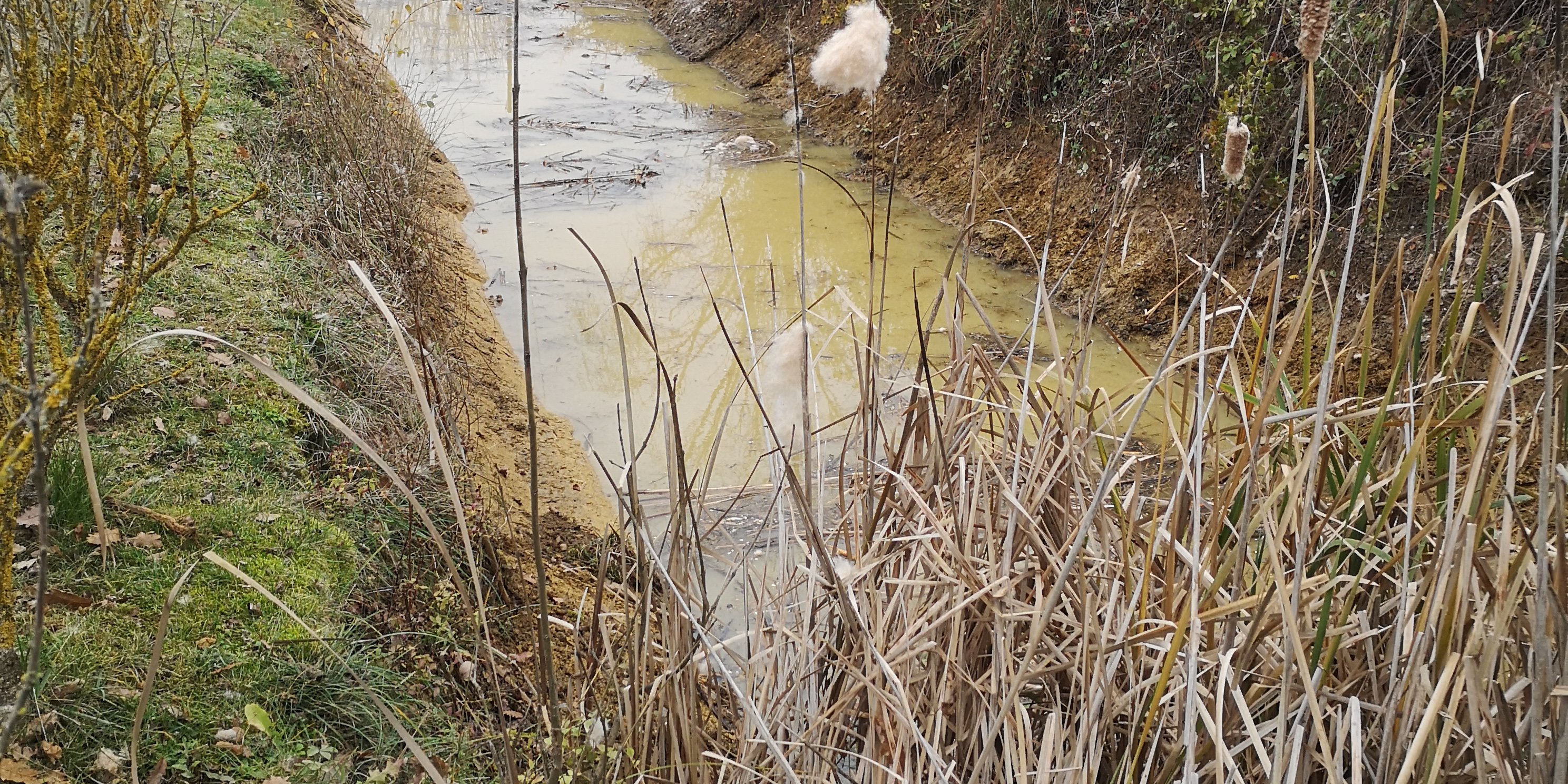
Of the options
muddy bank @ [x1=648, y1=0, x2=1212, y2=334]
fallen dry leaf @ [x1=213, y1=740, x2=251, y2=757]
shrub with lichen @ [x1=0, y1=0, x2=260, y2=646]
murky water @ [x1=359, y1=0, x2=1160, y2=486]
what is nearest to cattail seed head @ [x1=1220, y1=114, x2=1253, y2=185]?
shrub with lichen @ [x1=0, y1=0, x2=260, y2=646]

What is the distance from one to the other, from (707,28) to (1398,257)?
900 cm

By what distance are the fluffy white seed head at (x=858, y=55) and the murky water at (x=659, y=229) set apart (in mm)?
1118

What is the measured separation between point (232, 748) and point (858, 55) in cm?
178

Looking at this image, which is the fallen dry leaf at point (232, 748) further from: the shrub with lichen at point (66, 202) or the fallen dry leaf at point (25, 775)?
the shrub with lichen at point (66, 202)

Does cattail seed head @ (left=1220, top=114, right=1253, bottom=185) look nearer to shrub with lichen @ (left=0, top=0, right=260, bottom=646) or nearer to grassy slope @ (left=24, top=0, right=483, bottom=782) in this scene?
shrub with lichen @ (left=0, top=0, right=260, bottom=646)

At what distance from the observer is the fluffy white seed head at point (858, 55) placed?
1717mm

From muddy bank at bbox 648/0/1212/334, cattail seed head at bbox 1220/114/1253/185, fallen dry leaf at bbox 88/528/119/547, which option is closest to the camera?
cattail seed head at bbox 1220/114/1253/185

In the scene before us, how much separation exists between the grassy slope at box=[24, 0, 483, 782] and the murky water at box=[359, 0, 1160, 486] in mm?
929

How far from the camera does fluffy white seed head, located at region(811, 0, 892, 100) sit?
172 cm

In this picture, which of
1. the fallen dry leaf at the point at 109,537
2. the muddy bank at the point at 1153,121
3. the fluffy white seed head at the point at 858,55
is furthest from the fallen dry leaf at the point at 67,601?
the muddy bank at the point at 1153,121

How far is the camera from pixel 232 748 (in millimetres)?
2023

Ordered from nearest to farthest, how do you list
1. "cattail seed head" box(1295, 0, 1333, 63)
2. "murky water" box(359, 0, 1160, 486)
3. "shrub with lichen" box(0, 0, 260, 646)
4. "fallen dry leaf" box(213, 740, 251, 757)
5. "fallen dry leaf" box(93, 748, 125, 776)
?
"cattail seed head" box(1295, 0, 1333, 63) → "shrub with lichen" box(0, 0, 260, 646) → "fallen dry leaf" box(93, 748, 125, 776) → "fallen dry leaf" box(213, 740, 251, 757) → "murky water" box(359, 0, 1160, 486)

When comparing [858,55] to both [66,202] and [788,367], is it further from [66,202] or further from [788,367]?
[66,202]

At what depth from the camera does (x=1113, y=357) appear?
4.81 m
